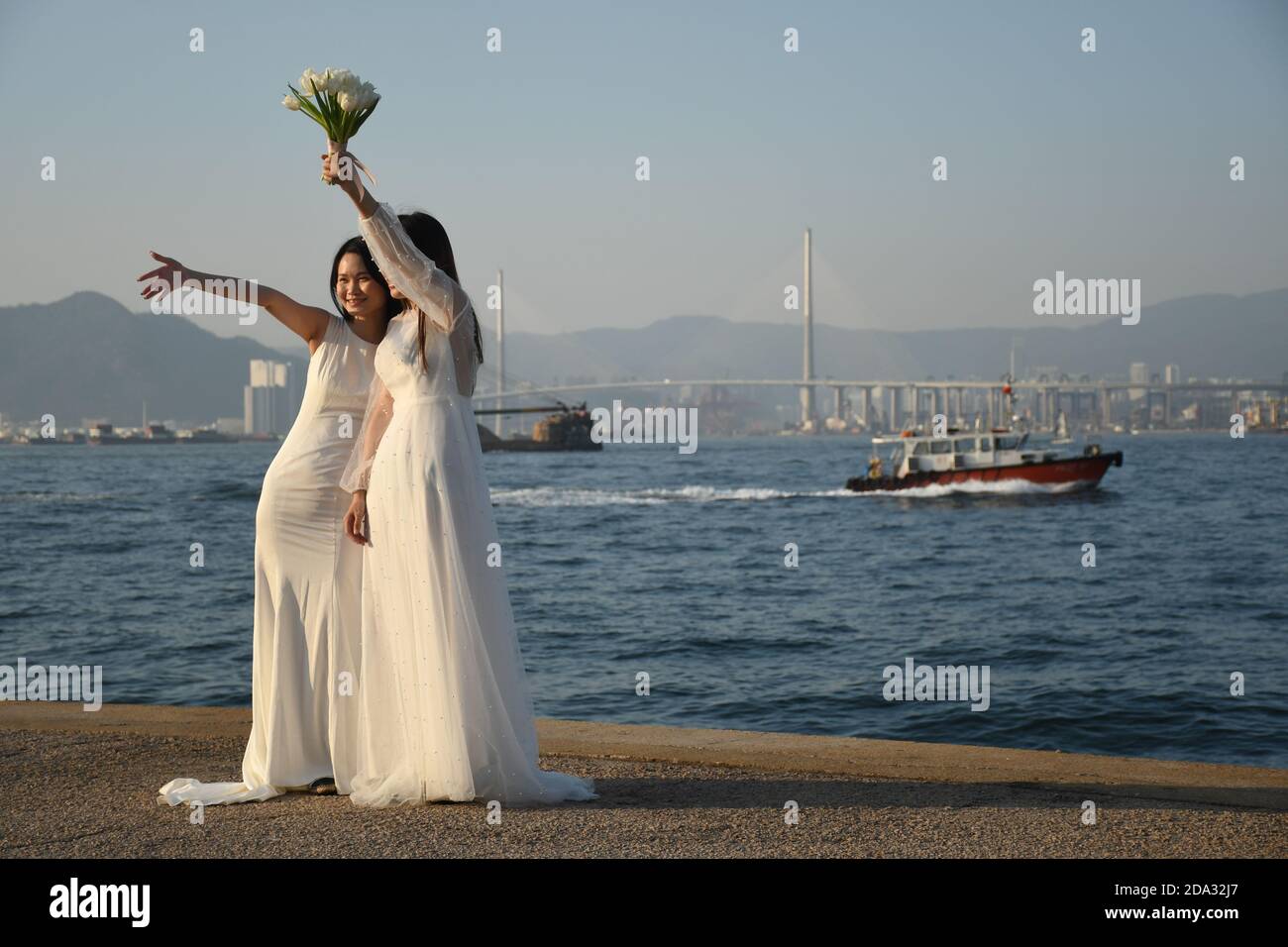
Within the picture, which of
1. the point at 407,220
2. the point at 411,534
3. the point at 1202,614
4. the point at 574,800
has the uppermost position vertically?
the point at 407,220

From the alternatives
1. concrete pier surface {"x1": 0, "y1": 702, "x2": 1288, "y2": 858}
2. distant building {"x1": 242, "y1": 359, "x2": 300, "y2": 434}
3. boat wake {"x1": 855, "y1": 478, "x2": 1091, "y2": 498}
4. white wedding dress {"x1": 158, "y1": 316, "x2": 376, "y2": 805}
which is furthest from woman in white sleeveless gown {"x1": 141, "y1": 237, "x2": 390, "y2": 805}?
distant building {"x1": 242, "y1": 359, "x2": 300, "y2": 434}

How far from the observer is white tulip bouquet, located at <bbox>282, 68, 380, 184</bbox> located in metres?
3.24

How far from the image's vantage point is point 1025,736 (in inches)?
353

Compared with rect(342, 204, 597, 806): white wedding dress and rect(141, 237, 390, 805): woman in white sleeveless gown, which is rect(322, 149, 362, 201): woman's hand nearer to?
rect(342, 204, 597, 806): white wedding dress

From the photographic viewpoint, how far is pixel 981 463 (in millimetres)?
41094

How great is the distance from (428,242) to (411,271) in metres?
0.18

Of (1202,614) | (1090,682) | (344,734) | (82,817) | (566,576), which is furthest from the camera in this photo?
(566,576)

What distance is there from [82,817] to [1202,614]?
52.5ft

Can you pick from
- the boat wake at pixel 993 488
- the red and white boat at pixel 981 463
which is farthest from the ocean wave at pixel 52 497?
the boat wake at pixel 993 488
